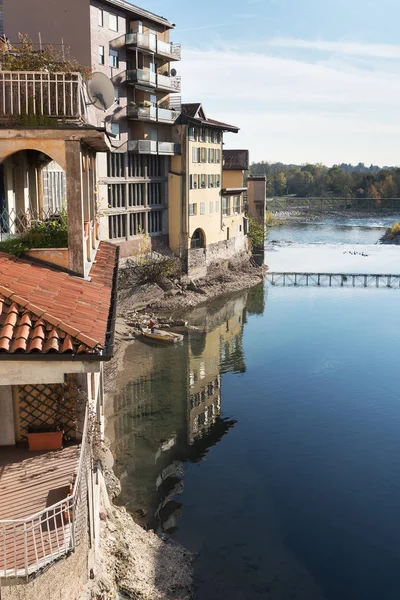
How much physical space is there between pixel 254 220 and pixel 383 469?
5662cm

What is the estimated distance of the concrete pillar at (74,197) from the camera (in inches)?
548

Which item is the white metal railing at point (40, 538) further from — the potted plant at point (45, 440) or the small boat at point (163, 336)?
the small boat at point (163, 336)

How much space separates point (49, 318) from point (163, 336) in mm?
32311

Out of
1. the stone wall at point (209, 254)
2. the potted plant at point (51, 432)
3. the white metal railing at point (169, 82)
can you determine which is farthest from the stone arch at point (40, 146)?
the stone wall at point (209, 254)

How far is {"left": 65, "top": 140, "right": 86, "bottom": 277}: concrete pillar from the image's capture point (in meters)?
13.9

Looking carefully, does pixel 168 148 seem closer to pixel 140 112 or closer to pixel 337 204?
pixel 140 112

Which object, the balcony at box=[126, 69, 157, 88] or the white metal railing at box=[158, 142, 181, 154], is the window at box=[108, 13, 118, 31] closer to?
the balcony at box=[126, 69, 157, 88]

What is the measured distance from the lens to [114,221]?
50.8 m

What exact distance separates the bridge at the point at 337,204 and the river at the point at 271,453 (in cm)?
11102

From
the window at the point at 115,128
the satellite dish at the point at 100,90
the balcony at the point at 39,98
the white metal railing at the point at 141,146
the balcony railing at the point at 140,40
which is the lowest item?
the balcony at the point at 39,98

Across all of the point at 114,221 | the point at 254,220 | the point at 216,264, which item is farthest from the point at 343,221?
the point at 114,221

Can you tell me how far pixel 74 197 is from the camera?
14016 mm

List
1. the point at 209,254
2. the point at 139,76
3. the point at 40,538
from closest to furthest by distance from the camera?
the point at 40,538
the point at 139,76
the point at 209,254

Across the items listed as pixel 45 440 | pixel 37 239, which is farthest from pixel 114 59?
pixel 45 440
